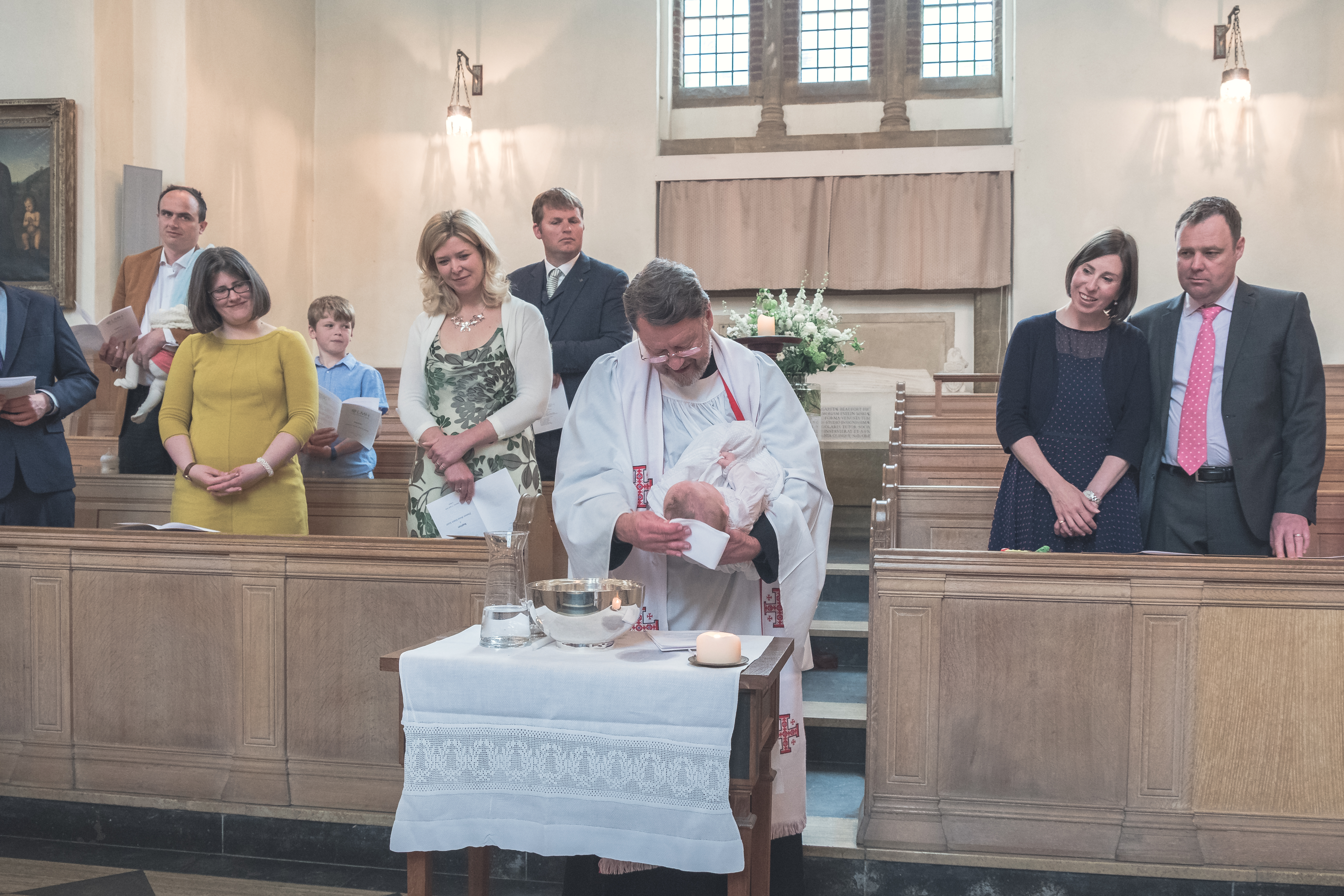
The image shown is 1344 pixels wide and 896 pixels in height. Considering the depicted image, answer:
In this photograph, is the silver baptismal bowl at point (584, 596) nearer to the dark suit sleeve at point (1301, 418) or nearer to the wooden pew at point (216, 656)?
the wooden pew at point (216, 656)

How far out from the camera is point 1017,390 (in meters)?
3.10

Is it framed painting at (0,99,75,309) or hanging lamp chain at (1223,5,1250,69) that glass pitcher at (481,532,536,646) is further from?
hanging lamp chain at (1223,5,1250,69)

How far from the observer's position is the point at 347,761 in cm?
303

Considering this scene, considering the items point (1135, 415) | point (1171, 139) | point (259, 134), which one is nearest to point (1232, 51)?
point (1171, 139)

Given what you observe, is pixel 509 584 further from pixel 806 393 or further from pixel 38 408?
pixel 806 393

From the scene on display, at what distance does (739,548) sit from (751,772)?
48 cm

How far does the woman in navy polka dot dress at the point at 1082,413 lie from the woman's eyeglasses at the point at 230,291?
237 cm

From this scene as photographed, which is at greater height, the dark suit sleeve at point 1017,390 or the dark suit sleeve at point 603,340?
the dark suit sleeve at point 603,340

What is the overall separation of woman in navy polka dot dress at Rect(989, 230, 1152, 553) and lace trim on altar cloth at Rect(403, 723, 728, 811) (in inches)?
61.8

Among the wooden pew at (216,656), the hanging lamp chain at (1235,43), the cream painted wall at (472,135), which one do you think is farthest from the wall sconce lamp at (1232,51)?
the wooden pew at (216,656)

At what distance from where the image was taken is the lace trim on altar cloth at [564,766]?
190cm

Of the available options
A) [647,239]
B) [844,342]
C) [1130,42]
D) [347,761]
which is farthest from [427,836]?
[1130,42]

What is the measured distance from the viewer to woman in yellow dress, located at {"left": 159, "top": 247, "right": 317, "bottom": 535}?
3379mm

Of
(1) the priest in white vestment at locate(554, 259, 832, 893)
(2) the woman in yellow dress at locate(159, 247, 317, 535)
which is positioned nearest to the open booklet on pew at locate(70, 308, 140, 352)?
(2) the woman in yellow dress at locate(159, 247, 317, 535)
